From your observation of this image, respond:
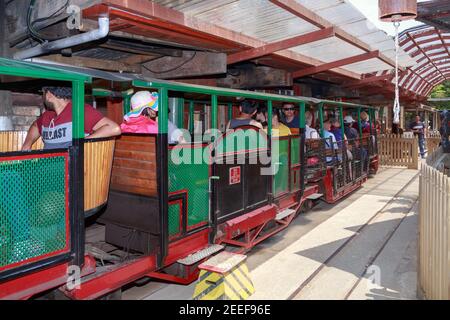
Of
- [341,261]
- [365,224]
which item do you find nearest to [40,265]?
[341,261]

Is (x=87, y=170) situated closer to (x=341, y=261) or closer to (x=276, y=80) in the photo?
(x=341, y=261)

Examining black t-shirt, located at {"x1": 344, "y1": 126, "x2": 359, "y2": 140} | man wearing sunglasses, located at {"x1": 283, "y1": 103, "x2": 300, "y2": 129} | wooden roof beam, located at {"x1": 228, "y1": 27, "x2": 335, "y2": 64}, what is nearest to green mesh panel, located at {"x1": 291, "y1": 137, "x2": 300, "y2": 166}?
man wearing sunglasses, located at {"x1": 283, "y1": 103, "x2": 300, "y2": 129}

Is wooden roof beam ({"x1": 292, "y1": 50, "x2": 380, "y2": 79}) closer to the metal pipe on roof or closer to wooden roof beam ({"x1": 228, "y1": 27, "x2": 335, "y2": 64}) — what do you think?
wooden roof beam ({"x1": 228, "y1": 27, "x2": 335, "y2": 64})

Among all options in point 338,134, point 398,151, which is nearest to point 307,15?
point 338,134

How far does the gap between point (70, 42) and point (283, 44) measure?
10.7ft

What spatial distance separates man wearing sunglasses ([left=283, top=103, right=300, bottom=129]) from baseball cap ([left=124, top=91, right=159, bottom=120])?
3931mm

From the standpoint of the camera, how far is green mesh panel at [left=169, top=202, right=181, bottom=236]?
13.1 feet

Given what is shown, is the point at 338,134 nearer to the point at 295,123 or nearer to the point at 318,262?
the point at 295,123

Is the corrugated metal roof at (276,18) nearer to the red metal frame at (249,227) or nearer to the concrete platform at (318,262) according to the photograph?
the red metal frame at (249,227)

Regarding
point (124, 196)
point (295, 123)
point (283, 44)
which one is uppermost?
point (283, 44)

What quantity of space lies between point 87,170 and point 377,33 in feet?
20.9

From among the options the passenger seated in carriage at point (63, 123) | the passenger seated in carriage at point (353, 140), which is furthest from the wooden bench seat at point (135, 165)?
the passenger seated in carriage at point (353, 140)

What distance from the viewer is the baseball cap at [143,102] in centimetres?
401

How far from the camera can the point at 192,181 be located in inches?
170
